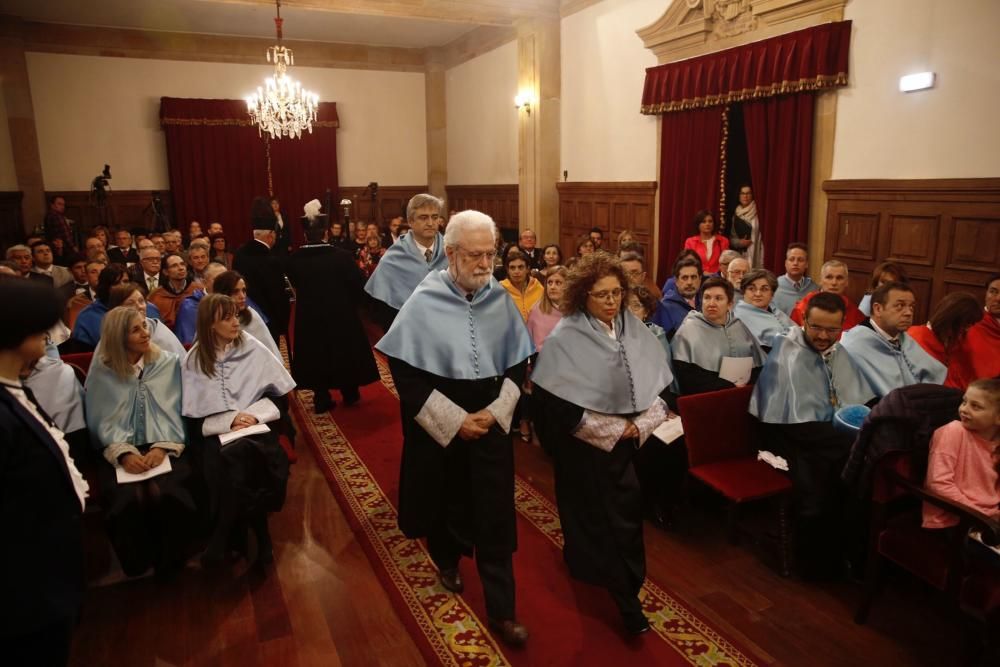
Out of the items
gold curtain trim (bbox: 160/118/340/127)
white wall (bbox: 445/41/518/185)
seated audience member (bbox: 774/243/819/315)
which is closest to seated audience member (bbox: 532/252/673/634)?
seated audience member (bbox: 774/243/819/315)

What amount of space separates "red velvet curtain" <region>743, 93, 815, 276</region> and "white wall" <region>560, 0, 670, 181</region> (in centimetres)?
185

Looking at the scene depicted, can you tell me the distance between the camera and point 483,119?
13516 millimetres

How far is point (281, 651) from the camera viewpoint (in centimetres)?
302

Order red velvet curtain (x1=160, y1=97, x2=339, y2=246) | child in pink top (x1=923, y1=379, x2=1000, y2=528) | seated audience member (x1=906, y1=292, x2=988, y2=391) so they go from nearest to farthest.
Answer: child in pink top (x1=923, y1=379, x2=1000, y2=528) → seated audience member (x1=906, y1=292, x2=988, y2=391) → red velvet curtain (x1=160, y1=97, x2=339, y2=246)

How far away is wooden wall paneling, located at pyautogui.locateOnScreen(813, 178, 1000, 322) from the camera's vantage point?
19.5ft

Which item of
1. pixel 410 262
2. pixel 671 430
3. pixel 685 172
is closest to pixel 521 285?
pixel 410 262

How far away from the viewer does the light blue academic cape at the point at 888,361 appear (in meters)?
3.73

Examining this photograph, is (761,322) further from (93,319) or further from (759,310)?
(93,319)

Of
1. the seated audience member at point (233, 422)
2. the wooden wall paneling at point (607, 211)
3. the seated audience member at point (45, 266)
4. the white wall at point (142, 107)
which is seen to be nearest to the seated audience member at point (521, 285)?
the seated audience member at point (233, 422)

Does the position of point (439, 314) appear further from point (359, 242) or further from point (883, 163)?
point (359, 242)

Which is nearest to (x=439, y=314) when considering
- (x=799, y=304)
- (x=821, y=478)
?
(x=821, y=478)

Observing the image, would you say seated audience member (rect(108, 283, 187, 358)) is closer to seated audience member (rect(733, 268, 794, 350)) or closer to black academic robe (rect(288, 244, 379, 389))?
black academic robe (rect(288, 244, 379, 389))

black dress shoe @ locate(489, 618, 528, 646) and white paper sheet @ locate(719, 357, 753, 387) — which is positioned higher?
white paper sheet @ locate(719, 357, 753, 387)

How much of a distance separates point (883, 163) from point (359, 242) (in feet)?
24.9
